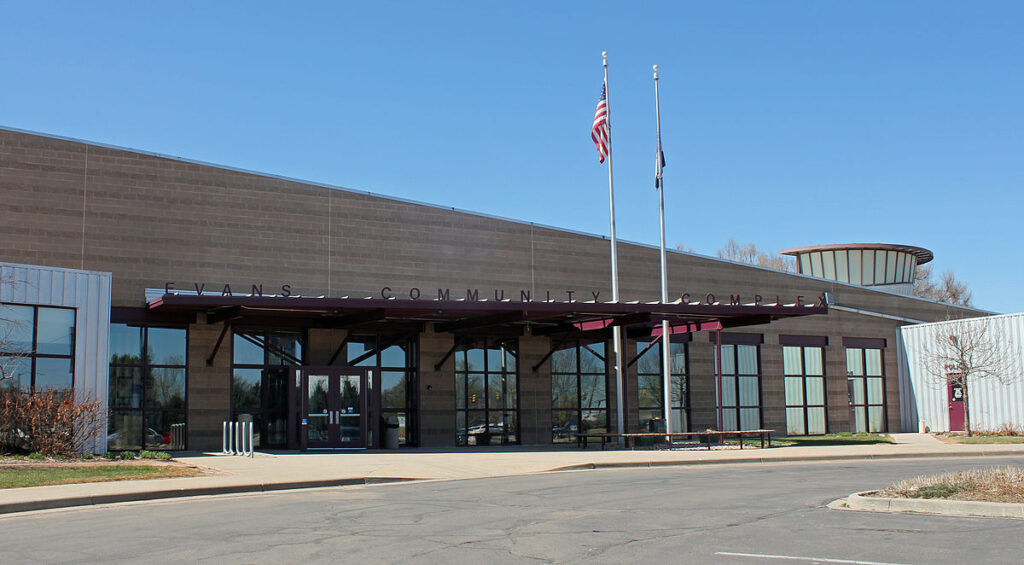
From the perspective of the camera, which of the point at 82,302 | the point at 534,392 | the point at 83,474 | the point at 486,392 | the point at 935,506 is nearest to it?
the point at 935,506

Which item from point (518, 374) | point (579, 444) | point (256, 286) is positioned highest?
point (256, 286)

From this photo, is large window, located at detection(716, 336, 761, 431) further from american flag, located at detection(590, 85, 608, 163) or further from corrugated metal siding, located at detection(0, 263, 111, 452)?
corrugated metal siding, located at detection(0, 263, 111, 452)

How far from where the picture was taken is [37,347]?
2425 cm

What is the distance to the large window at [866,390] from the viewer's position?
140 feet

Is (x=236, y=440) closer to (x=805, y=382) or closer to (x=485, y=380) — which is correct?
(x=485, y=380)

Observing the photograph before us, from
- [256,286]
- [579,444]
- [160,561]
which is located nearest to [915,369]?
[579,444]

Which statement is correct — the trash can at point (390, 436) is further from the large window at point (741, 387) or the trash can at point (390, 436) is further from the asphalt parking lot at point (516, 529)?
the large window at point (741, 387)

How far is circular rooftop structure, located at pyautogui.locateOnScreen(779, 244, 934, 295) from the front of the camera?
55.5m

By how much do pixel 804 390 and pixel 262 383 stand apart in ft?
75.2

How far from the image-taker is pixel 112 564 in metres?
9.27

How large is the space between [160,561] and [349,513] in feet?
13.2

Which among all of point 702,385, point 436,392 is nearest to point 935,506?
point 436,392

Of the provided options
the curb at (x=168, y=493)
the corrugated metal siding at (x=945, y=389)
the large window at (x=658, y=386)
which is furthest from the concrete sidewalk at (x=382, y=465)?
the corrugated metal siding at (x=945, y=389)

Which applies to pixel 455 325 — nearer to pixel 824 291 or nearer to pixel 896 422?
pixel 824 291
